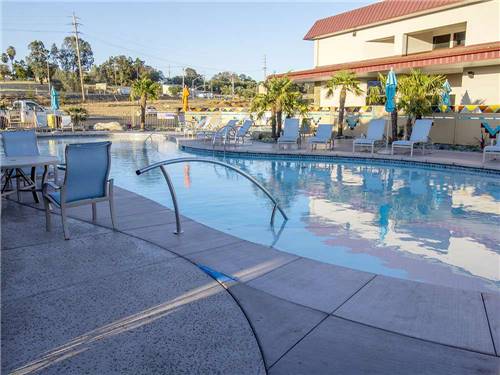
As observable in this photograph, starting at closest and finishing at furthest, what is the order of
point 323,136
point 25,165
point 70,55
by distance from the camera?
point 25,165 < point 323,136 < point 70,55

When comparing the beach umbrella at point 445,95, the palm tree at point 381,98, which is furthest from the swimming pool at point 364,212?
the beach umbrella at point 445,95

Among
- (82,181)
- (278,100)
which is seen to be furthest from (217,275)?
(278,100)

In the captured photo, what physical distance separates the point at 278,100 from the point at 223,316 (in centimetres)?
1467

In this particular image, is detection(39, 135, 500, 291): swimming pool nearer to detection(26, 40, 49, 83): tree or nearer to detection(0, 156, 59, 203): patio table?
detection(0, 156, 59, 203): patio table

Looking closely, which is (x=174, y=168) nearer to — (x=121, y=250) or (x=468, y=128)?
(x=121, y=250)

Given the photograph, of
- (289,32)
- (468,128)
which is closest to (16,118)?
(289,32)

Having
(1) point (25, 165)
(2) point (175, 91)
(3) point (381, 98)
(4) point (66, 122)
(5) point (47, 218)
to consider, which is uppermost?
(2) point (175, 91)

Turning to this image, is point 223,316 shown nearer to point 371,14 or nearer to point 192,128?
point 192,128

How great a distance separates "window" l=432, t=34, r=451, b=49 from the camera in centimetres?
1941

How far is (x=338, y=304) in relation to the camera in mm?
2994

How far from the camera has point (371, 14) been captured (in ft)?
68.5

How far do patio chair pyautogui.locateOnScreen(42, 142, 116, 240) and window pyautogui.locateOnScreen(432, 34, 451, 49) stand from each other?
62.7 ft

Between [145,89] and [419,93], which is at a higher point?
[145,89]

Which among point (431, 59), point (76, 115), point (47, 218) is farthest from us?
point (76, 115)
